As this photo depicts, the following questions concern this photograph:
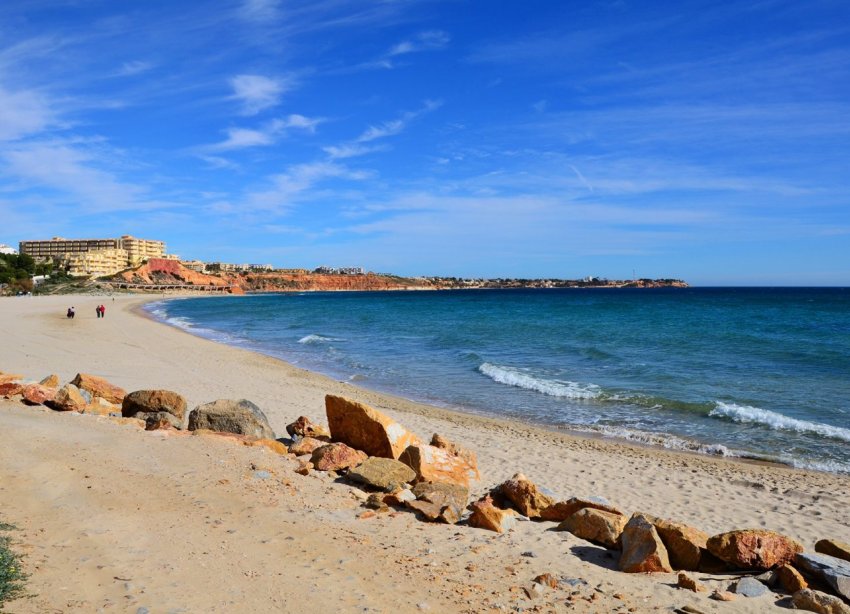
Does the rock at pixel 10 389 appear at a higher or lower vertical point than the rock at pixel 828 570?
higher

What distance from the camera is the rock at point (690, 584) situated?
5.21 metres

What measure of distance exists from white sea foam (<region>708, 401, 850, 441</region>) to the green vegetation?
1398 cm

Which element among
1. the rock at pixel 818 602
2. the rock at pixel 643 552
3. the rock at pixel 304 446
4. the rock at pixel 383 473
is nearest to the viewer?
the rock at pixel 818 602

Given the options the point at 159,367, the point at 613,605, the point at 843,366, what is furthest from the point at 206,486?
the point at 843,366

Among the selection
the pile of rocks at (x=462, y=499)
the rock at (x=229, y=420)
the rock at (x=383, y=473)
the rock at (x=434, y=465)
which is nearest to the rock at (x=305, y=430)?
the pile of rocks at (x=462, y=499)

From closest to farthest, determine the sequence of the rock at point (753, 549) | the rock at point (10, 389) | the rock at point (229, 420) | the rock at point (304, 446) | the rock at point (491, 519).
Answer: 1. the rock at point (753, 549)
2. the rock at point (491, 519)
3. the rock at point (304, 446)
4. the rock at point (229, 420)
5. the rock at point (10, 389)

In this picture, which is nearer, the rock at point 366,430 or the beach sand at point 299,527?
the beach sand at point 299,527

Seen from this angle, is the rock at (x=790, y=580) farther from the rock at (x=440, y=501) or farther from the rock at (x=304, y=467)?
the rock at (x=304, y=467)

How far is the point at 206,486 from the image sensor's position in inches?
269

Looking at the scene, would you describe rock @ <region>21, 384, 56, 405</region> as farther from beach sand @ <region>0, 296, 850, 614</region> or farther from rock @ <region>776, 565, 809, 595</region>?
rock @ <region>776, 565, 809, 595</region>

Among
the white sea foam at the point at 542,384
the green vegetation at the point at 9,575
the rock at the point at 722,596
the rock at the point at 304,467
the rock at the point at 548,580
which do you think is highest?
the green vegetation at the point at 9,575

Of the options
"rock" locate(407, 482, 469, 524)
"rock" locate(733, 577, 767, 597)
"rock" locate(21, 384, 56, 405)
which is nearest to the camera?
"rock" locate(733, 577, 767, 597)

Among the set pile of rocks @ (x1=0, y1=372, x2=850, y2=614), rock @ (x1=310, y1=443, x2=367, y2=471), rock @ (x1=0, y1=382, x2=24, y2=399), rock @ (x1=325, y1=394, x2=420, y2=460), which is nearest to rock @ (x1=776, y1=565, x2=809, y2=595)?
pile of rocks @ (x1=0, y1=372, x2=850, y2=614)

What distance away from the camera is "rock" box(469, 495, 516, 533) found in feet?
21.1
